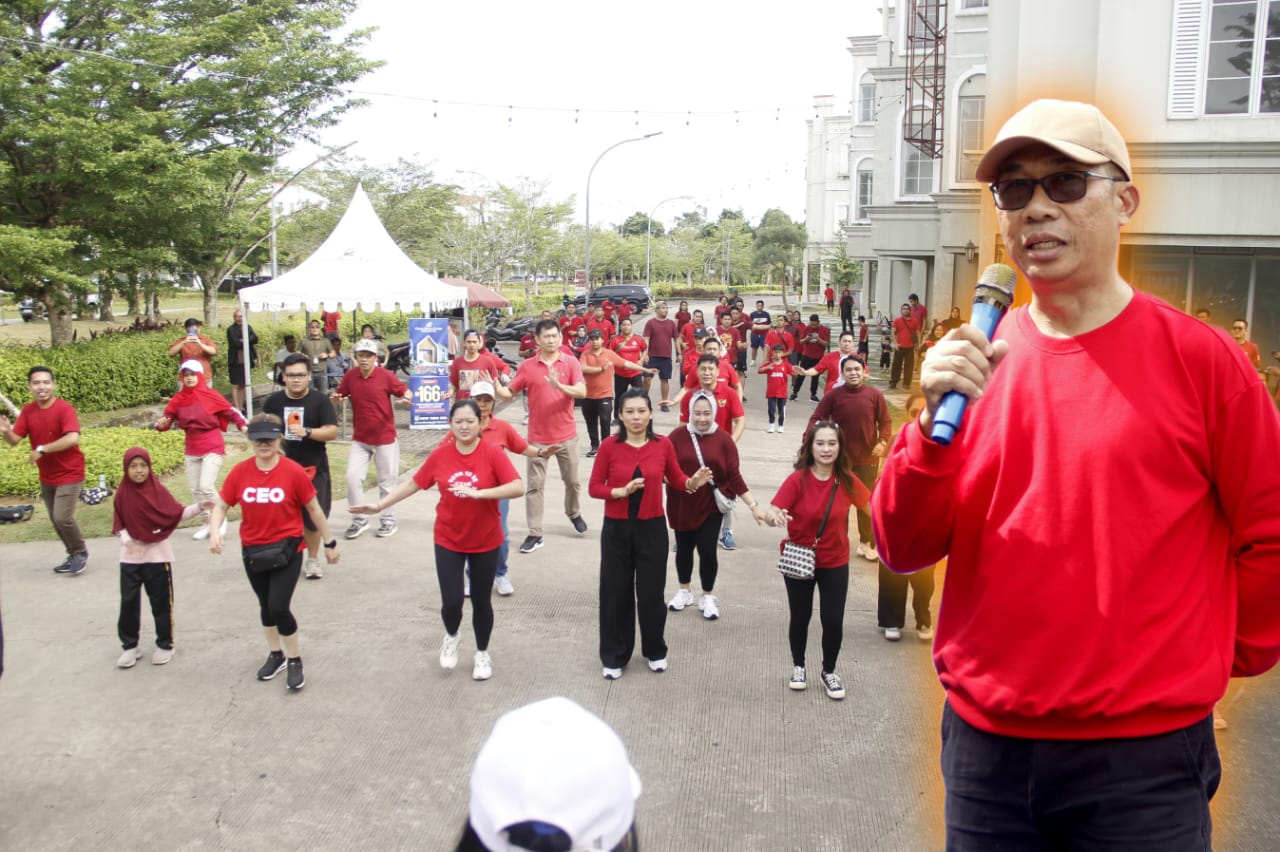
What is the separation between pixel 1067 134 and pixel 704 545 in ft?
18.3

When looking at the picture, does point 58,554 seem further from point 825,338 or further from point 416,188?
point 416,188

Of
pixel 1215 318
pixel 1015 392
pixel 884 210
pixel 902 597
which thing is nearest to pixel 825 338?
pixel 1215 318

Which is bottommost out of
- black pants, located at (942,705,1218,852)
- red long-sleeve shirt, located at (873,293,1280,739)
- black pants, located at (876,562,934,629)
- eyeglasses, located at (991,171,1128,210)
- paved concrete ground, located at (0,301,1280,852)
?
paved concrete ground, located at (0,301,1280,852)

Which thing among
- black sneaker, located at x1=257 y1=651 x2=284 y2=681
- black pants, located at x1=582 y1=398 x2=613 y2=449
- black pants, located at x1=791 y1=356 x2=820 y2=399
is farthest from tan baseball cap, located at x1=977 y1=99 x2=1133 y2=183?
black pants, located at x1=791 y1=356 x2=820 y2=399

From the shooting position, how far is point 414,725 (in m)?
5.57

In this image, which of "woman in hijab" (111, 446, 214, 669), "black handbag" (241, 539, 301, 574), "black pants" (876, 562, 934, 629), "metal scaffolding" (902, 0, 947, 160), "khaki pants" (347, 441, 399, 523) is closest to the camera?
"black handbag" (241, 539, 301, 574)

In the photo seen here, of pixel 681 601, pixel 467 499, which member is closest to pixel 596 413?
pixel 681 601

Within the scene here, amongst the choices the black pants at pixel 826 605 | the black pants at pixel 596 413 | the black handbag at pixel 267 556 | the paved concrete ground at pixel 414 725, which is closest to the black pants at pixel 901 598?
the paved concrete ground at pixel 414 725

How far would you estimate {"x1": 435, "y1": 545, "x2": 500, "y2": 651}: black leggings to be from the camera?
6133mm

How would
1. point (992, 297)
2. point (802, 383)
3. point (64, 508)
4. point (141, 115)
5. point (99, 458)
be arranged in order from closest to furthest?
point (992, 297)
point (64, 508)
point (99, 458)
point (141, 115)
point (802, 383)

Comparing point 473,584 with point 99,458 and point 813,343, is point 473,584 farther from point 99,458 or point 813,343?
point 813,343

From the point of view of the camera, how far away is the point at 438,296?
15.4 meters

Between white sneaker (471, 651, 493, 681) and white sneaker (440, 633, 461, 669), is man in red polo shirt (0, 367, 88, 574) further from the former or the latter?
white sneaker (471, 651, 493, 681)

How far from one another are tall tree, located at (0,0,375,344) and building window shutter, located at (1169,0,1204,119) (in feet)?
48.5
